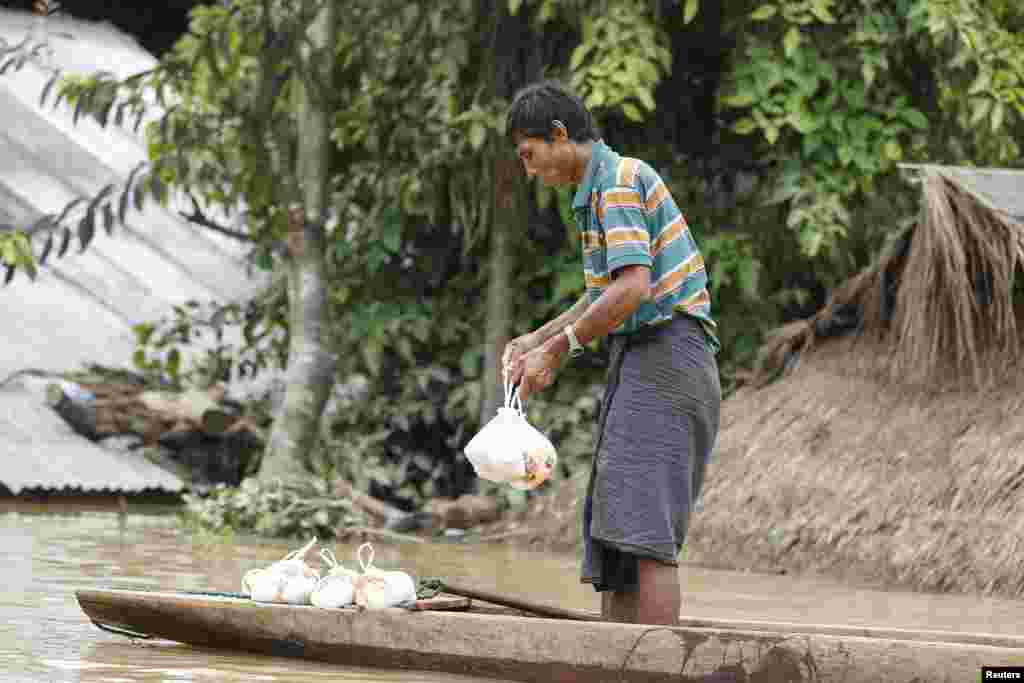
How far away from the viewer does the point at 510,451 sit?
4.39 metres

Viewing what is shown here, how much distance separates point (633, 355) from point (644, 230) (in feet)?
1.13

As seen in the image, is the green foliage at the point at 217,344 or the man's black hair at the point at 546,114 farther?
the green foliage at the point at 217,344

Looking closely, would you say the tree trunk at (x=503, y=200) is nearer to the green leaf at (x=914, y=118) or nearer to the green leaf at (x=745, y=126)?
the green leaf at (x=745, y=126)

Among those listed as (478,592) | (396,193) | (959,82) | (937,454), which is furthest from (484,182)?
(478,592)

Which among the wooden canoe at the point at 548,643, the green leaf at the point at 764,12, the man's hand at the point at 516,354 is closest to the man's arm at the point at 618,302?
the man's hand at the point at 516,354

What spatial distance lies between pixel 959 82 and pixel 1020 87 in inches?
12.8

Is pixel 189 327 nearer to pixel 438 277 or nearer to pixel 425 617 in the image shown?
pixel 438 277

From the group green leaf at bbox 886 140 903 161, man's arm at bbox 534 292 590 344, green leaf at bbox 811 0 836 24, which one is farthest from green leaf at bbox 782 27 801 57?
man's arm at bbox 534 292 590 344

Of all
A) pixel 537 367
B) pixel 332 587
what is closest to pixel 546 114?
pixel 537 367

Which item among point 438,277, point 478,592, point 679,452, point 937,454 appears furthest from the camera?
point 438,277

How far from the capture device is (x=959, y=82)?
31.1 feet

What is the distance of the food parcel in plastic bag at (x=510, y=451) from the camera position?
4.39 meters

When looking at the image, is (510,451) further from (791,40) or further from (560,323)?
(791,40)

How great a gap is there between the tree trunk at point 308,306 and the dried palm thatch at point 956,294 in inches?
124
